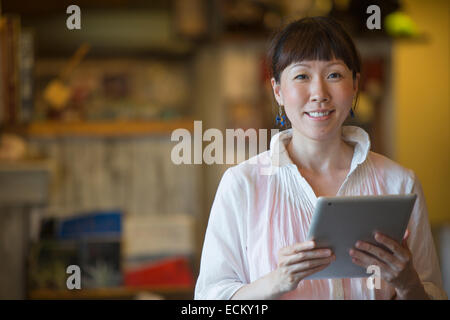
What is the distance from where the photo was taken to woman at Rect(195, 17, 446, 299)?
1117mm

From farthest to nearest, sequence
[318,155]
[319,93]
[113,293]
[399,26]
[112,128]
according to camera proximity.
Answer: [399,26]
[112,128]
[113,293]
[318,155]
[319,93]

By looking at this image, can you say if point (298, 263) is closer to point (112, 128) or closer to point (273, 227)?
point (273, 227)

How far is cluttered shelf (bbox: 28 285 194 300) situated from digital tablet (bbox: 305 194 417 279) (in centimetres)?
176

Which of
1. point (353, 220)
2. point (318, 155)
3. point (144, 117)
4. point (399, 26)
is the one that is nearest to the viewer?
point (353, 220)

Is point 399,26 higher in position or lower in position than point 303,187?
higher

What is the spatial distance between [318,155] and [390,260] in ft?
0.91

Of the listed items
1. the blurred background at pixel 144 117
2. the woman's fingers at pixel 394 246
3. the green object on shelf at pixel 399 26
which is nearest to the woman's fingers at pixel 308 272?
the woman's fingers at pixel 394 246

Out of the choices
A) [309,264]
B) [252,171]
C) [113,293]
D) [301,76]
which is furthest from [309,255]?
[113,293]

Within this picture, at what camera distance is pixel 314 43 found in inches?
44.2

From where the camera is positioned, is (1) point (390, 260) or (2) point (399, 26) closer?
(1) point (390, 260)

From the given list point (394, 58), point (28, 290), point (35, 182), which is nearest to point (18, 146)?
point (35, 182)

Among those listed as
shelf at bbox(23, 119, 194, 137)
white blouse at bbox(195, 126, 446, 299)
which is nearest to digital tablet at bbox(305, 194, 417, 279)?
white blouse at bbox(195, 126, 446, 299)

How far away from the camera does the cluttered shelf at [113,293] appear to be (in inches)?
107
